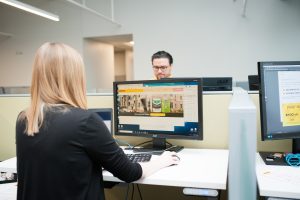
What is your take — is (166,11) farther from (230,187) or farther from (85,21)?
(230,187)

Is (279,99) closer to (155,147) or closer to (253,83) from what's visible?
(155,147)

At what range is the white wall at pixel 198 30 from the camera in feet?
17.0

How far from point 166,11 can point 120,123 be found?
430 centimetres

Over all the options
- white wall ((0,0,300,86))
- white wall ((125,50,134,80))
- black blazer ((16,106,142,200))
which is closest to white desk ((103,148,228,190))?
black blazer ((16,106,142,200))

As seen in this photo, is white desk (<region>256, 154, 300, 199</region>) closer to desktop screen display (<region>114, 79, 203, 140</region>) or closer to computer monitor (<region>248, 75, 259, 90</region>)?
desktop screen display (<region>114, 79, 203, 140</region>)

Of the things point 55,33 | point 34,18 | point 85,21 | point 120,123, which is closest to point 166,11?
point 85,21

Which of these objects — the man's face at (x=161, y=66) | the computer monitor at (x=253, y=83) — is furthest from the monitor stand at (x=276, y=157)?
the man's face at (x=161, y=66)

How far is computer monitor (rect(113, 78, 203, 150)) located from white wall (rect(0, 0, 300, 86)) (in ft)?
12.9

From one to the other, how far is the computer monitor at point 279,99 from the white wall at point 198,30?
13.3 ft

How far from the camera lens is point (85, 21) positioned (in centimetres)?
615

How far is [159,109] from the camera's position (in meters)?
1.67

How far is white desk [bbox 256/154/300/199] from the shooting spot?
1.03 metres

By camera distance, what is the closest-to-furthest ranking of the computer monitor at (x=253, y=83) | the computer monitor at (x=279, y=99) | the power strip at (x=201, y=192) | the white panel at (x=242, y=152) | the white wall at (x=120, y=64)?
the white panel at (x=242, y=152) < the power strip at (x=201, y=192) < the computer monitor at (x=279, y=99) < the computer monitor at (x=253, y=83) < the white wall at (x=120, y=64)

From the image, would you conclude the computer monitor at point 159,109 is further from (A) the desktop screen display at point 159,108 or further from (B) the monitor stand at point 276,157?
(B) the monitor stand at point 276,157
